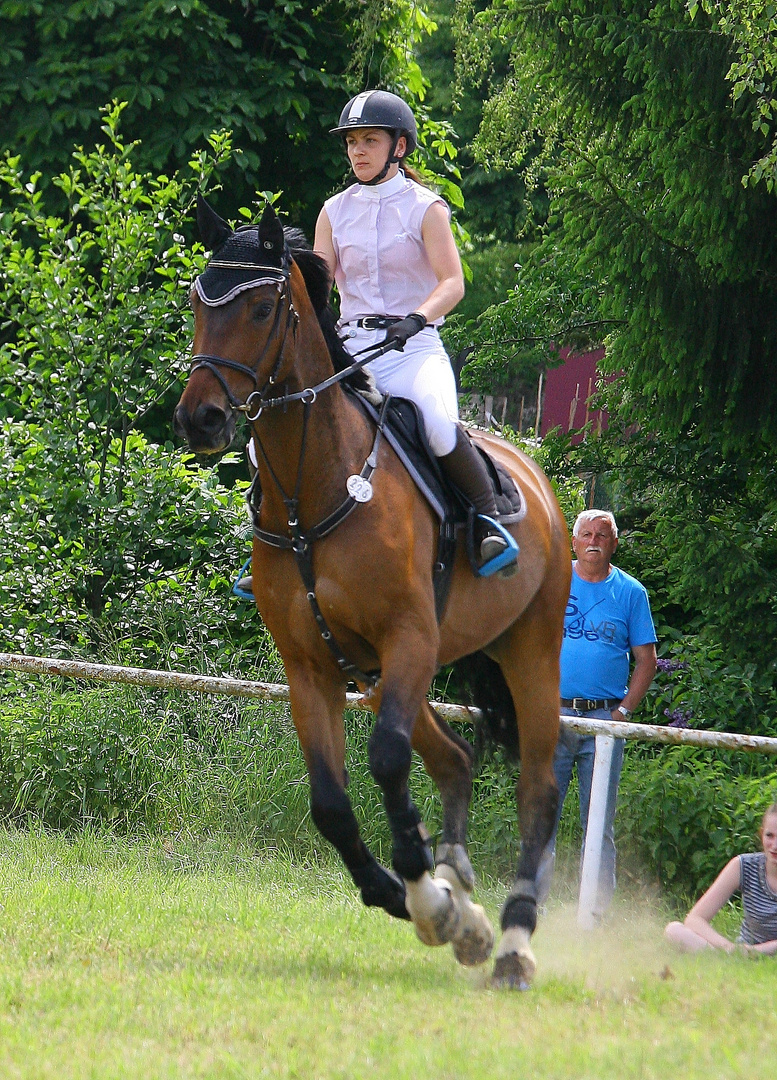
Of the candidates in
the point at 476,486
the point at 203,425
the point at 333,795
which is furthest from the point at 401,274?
the point at 333,795

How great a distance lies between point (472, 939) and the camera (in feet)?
16.7

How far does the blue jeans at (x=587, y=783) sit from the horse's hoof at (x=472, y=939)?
1.84 feet

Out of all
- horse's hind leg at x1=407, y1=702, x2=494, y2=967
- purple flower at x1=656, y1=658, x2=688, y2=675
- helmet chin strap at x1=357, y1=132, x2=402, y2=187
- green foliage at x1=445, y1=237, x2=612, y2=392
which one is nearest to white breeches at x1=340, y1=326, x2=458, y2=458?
helmet chin strap at x1=357, y1=132, x2=402, y2=187

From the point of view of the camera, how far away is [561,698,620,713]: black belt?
7344 millimetres

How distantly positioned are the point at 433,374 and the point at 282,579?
1.21 m

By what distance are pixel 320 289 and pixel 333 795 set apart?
6.38 feet

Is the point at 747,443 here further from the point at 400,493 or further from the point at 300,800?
the point at 400,493

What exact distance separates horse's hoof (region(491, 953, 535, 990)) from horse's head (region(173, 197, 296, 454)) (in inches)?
86.2

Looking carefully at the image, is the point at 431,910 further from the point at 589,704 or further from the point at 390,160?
the point at 390,160

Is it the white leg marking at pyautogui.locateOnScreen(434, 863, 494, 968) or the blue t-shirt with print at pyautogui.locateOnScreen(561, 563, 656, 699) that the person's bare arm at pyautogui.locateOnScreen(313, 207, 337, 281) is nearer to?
the blue t-shirt with print at pyautogui.locateOnScreen(561, 563, 656, 699)

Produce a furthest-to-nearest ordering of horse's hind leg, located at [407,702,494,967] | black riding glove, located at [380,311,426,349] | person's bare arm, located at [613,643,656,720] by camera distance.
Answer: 1. person's bare arm, located at [613,643,656,720]
2. black riding glove, located at [380,311,426,349]
3. horse's hind leg, located at [407,702,494,967]

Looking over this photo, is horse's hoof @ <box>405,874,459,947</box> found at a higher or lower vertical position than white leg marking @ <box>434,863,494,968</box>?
higher

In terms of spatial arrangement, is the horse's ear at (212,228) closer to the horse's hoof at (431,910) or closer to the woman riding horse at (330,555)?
the woman riding horse at (330,555)

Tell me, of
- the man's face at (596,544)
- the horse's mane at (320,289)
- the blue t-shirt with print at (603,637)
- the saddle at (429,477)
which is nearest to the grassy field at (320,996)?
the blue t-shirt with print at (603,637)
